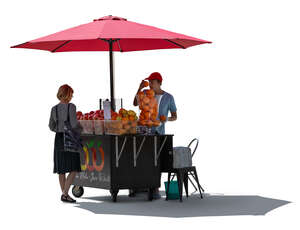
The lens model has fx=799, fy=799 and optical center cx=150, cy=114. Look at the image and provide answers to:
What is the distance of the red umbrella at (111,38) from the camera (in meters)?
11.0

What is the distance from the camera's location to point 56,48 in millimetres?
12766

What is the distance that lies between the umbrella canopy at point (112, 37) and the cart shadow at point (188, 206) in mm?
2335

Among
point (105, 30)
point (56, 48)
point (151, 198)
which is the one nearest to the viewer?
point (105, 30)

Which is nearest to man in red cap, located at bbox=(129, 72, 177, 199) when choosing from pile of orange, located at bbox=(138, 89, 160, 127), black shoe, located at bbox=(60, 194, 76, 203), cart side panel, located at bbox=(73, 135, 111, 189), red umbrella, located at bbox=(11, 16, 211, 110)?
pile of orange, located at bbox=(138, 89, 160, 127)

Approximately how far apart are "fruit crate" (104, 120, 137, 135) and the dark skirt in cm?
66

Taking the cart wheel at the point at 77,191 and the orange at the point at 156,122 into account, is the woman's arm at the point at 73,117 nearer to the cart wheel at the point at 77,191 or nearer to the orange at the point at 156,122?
the orange at the point at 156,122

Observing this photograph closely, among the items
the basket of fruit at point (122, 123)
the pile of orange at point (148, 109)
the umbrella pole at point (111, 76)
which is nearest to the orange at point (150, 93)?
the pile of orange at point (148, 109)

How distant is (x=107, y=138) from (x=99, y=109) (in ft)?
3.16

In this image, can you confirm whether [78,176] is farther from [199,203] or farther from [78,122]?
[199,203]

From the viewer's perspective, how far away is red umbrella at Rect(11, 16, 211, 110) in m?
11.0

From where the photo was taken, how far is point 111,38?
1139 centimetres

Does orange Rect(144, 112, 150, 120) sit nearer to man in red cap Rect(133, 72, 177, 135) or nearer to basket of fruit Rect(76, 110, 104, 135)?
man in red cap Rect(133, 72, 177, 135)

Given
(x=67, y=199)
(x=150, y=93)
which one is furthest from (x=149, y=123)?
(x=67, y=199)

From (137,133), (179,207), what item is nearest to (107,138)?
(137,133)
